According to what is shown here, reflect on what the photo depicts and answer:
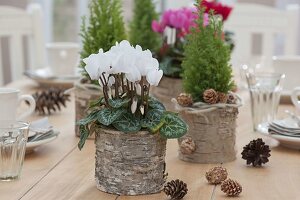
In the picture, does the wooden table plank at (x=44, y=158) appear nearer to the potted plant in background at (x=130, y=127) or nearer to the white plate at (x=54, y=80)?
the potted plant in background at (x=130, y=127)

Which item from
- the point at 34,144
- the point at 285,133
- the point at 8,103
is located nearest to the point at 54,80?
the point at 8,103

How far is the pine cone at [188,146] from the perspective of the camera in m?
1.26

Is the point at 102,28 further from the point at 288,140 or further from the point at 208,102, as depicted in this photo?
the point at 288,140

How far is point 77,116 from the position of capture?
4.94ft

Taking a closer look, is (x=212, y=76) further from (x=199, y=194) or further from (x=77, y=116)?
(x=77, y=116)

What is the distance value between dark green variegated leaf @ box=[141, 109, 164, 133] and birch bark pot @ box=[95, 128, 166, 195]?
0.04 feet

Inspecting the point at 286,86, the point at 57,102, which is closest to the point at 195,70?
the point at 57,102

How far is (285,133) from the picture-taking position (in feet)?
4.56

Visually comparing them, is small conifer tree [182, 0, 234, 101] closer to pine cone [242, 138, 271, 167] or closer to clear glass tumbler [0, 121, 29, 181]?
pine cone [242, 138, 271, 167]

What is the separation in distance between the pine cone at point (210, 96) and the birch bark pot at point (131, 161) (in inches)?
7.2

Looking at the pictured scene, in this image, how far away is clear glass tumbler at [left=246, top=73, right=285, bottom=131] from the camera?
1.58 meters

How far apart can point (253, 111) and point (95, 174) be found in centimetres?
58

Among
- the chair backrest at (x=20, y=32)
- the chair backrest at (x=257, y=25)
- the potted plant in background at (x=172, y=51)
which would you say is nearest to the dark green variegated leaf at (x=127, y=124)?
the potted plant in background at (x=172, y=51)

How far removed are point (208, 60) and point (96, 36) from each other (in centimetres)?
34
